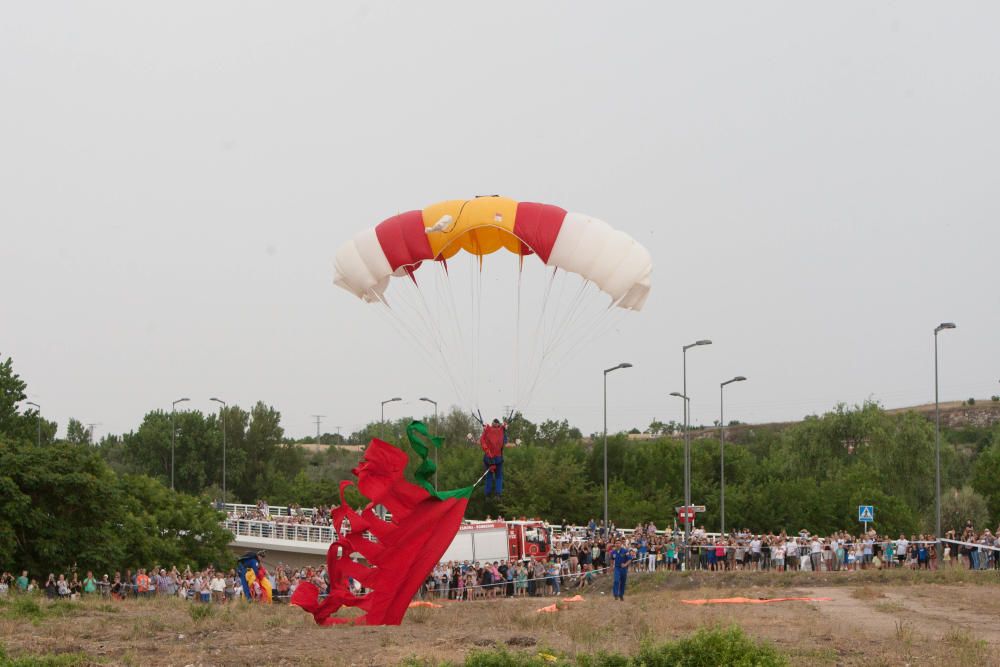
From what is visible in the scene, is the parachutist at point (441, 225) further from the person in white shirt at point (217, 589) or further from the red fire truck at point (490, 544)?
the red fire truck at point (490, 544)

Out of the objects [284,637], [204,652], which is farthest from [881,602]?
[204,652]

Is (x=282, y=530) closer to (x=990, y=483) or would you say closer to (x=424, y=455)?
(x=424, y=455)

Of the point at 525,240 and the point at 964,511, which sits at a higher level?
the point at 525,240

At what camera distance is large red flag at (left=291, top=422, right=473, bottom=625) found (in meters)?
24.5

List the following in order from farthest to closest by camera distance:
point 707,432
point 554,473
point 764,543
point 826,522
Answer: point 707,432 → point 554,473 → point 826,522 → point 764,543

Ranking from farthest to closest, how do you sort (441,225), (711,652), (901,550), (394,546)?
(901,550)
(441,225)
(394,546)
(711,652)

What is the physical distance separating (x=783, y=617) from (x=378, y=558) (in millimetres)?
→ 8228

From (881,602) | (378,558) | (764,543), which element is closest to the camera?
(378,558)

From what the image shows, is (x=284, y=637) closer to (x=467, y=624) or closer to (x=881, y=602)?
(x=467, y=624)

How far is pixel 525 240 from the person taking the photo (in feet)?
83.8

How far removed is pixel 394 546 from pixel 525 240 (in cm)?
664

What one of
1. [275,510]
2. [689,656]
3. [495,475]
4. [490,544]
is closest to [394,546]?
[495,475]

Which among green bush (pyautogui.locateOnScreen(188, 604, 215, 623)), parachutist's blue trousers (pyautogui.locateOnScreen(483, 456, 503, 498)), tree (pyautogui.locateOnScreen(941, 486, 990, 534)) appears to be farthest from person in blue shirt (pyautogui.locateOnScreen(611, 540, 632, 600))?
tree (pyautogui.locateOnScreen(941, 486, 990, 534))

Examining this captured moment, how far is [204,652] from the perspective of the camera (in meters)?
21.0
